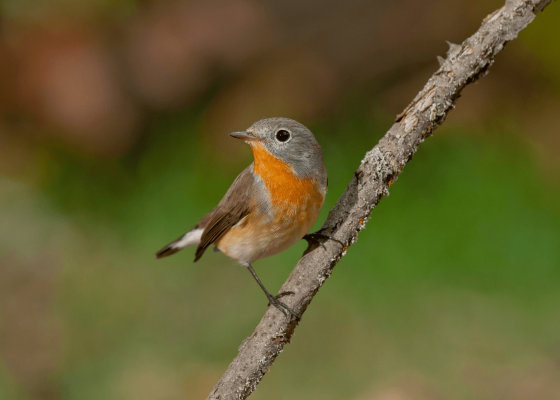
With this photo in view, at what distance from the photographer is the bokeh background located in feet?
15.3

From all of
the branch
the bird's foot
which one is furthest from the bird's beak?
the bird's foot

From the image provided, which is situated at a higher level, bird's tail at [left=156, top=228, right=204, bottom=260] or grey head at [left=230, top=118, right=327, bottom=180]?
bird's tail at [left=156, top=228, right=204, bottom=260]

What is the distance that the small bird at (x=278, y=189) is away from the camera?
8.96ft

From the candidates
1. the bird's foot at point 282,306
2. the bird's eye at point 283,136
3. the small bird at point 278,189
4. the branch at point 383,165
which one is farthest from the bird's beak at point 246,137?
the bird's foot at point 282,306

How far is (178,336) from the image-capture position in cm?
502

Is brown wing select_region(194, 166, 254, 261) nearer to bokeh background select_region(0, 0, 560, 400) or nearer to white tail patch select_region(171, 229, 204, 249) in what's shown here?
white tail patch select_region(171, 229, 204, 249)

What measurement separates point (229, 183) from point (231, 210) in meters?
3.10

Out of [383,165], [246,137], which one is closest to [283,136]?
[246,137]

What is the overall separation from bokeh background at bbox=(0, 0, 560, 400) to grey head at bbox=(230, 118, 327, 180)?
2.35 meters

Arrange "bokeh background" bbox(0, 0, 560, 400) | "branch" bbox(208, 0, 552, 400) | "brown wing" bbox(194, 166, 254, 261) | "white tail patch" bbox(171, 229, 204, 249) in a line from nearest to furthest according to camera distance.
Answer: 1. "branch" bbox(208, 0, 552, 400)
2. "brown wing" bbox(194, 166, 254, 261)
3. "white tail patch" bbox(171, 229, 204, 249)
4. "bokeh background" bbox(0, 0, 560, 400)

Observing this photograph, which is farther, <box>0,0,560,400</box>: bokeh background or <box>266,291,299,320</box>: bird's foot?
<box>0,0,560,400</box>: bokeh background

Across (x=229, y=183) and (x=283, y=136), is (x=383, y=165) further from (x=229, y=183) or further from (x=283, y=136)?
(x=229, y=183)

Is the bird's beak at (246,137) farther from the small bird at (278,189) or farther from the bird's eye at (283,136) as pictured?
the bird's eye at (283,136)

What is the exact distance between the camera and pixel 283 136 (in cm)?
274
